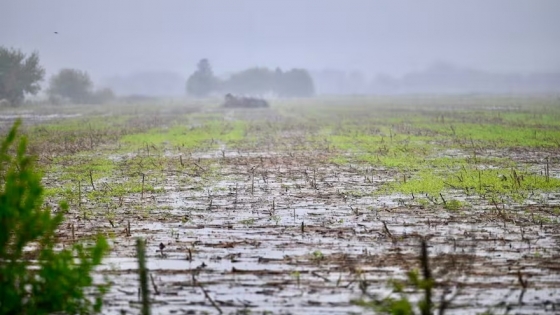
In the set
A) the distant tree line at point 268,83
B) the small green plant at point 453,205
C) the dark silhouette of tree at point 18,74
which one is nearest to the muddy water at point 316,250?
the small green plant at point 453,205

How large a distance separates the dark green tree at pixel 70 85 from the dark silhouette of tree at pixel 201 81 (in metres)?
62.0

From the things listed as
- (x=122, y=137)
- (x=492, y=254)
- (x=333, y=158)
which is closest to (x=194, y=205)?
(x=492, y=254)

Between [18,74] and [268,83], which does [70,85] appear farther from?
[268,83]

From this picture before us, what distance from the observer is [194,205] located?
13453mm

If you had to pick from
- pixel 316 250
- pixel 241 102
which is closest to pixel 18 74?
pixel 241 102

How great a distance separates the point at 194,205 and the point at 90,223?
2526 millimetres

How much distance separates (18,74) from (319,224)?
66.3 metres

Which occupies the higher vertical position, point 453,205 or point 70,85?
point 70,85

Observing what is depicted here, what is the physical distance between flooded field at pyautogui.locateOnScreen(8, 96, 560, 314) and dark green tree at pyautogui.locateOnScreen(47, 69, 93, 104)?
239 feet

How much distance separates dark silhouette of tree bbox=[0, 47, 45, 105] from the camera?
2608 inches

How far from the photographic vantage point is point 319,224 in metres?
11.4

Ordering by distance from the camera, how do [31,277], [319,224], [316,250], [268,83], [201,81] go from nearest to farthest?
[31,277] < [316,250] < [319,224] < [201,81] < [268,83]

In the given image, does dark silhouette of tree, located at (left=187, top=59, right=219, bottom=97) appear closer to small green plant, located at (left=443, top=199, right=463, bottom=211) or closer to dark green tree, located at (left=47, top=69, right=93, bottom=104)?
dark green tree, located at (left=47, top=69, right=93, bottom=104)

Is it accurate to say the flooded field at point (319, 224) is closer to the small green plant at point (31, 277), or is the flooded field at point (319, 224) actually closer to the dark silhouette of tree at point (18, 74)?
the small green plant at point (31, 277)
